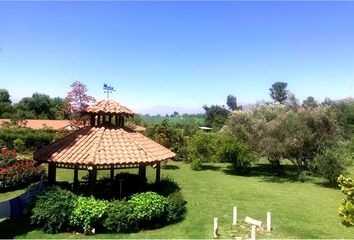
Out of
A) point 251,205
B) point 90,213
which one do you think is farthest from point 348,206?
point 90,213

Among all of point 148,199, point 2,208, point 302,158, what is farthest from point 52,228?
point 302,158

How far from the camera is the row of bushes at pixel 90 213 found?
14.8 m

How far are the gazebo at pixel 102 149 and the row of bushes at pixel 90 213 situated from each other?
129cm

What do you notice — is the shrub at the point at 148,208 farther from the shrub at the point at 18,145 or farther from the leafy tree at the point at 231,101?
the leafy tree at the point at 231,101

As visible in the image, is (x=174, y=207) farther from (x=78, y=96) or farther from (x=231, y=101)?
(x=231, y=101)

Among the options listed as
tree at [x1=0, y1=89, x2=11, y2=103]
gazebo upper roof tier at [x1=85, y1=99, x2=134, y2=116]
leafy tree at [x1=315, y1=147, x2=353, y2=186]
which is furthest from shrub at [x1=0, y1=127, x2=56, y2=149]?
tree at [x1=0, y1=89, x2=11, y2=103]

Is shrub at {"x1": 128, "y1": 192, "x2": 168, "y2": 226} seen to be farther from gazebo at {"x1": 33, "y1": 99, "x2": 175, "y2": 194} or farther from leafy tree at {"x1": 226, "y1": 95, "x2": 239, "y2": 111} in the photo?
leafy tree at {"x1": 226, "y1": 95, "x2": 239, "y2": 111}

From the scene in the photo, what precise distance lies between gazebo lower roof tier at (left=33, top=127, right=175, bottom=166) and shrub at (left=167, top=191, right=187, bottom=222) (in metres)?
1.90

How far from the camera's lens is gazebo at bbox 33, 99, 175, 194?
16219mm

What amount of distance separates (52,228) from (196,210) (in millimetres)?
7208

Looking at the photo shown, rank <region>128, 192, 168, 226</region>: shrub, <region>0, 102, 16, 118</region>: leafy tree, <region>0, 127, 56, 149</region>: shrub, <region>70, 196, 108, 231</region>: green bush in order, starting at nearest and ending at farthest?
<region>70, 196, 108, 231</region>: green bush, <region>128, 192, 168, 226</region>: shrub, <region>0, 127, 56, 149</region>: shrub, <region>0, 102, 16, 118</region>: leafy tree

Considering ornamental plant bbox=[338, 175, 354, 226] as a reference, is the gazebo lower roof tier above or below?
above

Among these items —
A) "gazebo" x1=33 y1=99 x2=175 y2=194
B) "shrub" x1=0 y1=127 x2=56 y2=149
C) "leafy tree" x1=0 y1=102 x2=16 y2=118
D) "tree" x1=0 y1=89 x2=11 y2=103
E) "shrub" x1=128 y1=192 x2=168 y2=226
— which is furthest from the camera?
"tree" x1=0 y1=89 x2=11 y2=103

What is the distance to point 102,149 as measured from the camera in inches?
664
